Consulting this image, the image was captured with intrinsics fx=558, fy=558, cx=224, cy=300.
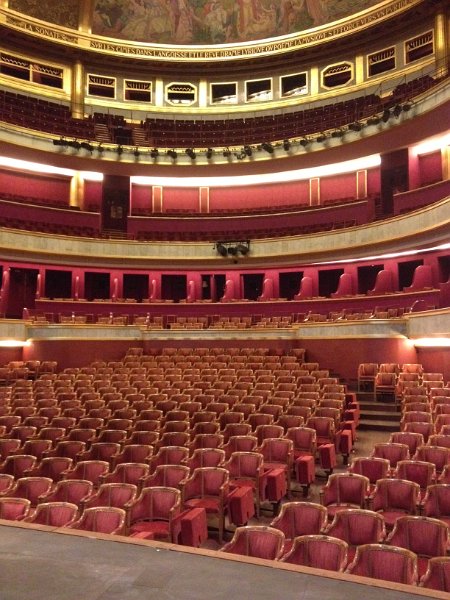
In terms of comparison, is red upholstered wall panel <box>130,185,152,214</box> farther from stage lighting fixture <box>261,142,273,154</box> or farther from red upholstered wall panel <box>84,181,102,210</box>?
stage lighting fixture <box>261,142,273,154</box>

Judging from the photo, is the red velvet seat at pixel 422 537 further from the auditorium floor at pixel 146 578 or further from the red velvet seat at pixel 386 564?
the auditorium floor at pixel 146 578

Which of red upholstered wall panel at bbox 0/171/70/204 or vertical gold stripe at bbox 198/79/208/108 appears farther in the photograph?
vertical gold stripe at bbox 198/79/208/108

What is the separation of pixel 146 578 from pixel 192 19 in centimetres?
1884

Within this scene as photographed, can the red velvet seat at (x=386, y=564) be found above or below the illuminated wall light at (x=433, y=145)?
below

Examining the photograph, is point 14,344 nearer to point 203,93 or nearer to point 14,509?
point 14,509

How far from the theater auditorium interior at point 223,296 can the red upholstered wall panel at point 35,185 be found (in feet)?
0.29

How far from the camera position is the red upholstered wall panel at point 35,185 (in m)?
16.4

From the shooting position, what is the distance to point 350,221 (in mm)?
15289

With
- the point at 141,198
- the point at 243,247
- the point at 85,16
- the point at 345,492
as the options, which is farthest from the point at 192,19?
the point at 345,492

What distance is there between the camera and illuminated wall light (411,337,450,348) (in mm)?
9156

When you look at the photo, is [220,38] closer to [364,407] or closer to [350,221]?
[350,221]

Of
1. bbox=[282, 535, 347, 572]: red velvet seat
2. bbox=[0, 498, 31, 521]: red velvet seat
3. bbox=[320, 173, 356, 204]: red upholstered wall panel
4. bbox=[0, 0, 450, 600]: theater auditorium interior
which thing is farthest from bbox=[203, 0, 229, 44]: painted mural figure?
bbox=[282, 535, 347, 572]: red velvet seat

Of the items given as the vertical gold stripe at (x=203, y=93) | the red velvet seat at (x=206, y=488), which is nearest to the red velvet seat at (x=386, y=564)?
the red velvet seat at (x=206, y=488)

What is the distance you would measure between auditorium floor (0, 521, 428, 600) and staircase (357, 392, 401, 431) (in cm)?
513
